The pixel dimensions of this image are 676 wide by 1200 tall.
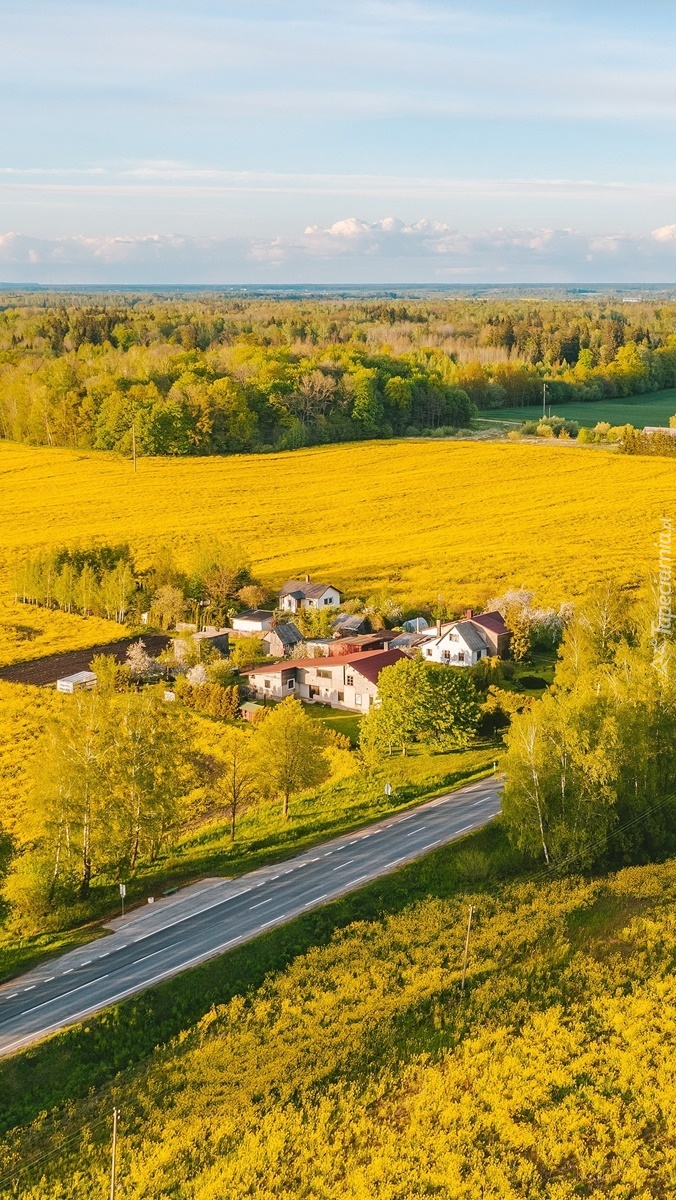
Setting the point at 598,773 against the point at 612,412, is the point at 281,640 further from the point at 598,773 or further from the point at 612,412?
the point at 612,412

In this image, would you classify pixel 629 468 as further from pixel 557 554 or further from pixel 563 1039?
pixel 563 1039

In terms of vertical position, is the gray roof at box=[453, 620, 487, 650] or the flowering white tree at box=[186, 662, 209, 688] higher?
the gray roof at box=[453, 620, 487, 650]

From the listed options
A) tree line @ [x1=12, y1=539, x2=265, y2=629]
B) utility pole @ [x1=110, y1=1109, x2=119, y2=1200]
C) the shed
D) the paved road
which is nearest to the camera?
utility pole @ [x1=110, y1=1109, x2=119, y2=1200]

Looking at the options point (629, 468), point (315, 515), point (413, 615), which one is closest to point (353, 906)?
point (413, 615)

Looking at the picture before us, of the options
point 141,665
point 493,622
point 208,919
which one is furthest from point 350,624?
point 208,919

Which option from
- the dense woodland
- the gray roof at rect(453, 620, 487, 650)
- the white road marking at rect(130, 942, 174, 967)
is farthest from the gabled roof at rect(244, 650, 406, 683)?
the dense woodland

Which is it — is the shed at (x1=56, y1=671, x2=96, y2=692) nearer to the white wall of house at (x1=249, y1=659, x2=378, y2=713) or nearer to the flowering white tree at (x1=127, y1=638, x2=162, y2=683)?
the flowering white tree at (x1=127, y1=638, x2=162, y2=683)
